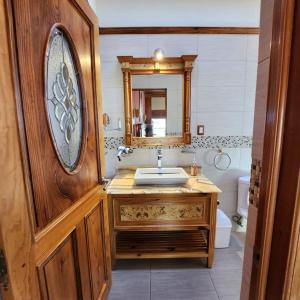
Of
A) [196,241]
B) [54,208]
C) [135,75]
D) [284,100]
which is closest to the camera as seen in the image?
[284,100]

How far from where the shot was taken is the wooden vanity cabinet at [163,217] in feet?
5.70

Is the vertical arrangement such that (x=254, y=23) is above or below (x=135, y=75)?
above

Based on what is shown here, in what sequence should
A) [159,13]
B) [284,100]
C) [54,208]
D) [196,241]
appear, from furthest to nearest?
[196,241]
[159,13]
[54,208]
[284,100]

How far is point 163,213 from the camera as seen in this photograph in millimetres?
1774

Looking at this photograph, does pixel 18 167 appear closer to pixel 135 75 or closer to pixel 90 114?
pixel 90 114

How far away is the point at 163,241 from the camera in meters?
1.99

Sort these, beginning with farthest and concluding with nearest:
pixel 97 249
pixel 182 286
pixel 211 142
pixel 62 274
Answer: pixel 211 142, pixel 182 286, pixel 97 249, pixel 62 274

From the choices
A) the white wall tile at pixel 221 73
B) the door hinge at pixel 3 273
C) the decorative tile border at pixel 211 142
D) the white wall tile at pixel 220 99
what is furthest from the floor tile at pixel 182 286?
the white wall tile at pixel 221 73

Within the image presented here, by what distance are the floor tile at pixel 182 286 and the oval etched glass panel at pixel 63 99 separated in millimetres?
1318

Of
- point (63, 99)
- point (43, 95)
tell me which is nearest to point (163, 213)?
point (63, 99)

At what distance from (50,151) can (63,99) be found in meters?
0.29

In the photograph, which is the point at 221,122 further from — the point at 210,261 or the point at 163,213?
the point at 210,261

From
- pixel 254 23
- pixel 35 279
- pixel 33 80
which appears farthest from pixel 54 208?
pixel 254 23

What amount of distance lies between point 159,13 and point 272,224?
6.37 ft
